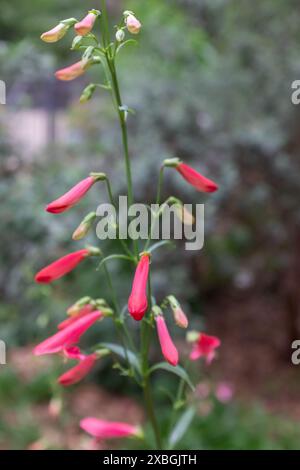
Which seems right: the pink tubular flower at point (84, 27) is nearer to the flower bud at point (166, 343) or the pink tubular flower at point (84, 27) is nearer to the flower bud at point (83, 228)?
the flower bud at point (83, 228)

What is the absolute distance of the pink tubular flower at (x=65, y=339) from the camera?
Answer: 1466 mm

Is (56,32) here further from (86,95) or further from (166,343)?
(166,343)

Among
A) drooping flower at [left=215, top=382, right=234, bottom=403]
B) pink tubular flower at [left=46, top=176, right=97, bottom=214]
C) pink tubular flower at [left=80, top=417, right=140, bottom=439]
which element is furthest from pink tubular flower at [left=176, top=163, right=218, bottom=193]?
drooping flower at [left=215, top=382, right=234, bottom=403]

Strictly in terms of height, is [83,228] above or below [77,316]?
above

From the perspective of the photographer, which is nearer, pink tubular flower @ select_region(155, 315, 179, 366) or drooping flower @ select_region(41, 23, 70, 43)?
pink tubular flower @ select_region(155, 315, 179, 366)

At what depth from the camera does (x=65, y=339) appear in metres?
1.48

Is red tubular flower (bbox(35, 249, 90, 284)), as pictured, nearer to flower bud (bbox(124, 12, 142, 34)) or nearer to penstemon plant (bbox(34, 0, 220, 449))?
penstemon plant (bbox(34, 0, 220, 449))

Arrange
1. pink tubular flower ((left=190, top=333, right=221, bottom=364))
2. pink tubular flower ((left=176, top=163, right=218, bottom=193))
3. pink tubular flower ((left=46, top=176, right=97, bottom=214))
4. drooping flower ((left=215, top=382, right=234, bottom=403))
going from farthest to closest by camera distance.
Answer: drooping flower ((left=215, top=382, right=234, bottom=403)), pink tubular flower ((left=190, top=333, right=221, bottom=364)), pink tubular flower ((left=176, top=163, right=218, bottom=193)), pink tubular flower ((left=46, top=176, right=97, bottom=214))

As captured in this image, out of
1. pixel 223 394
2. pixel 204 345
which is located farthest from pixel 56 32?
pixel 223 394

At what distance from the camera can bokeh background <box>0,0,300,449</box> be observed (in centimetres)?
337

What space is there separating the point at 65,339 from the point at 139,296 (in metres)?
0.32

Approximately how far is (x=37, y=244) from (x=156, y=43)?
96.8 inches

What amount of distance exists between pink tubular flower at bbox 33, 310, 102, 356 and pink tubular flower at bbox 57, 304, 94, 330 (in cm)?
2

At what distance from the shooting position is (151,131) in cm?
411
